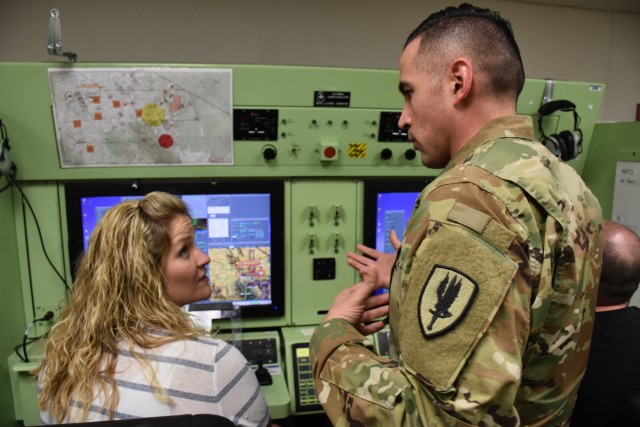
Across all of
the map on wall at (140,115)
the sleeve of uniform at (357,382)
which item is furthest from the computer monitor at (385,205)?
the sleeve of uniform at (357,382)

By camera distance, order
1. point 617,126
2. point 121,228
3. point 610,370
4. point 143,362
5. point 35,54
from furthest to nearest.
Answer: point 35,54
point 617,126
point 610,370
point 121,228
point 143,362

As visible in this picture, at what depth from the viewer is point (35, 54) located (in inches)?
97.7

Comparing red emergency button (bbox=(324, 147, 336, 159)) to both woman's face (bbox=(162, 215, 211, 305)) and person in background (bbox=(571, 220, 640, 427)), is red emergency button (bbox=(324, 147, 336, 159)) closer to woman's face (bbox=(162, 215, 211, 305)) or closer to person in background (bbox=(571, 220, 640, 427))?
woman's face (bbox=(162, 215, 211, 305))

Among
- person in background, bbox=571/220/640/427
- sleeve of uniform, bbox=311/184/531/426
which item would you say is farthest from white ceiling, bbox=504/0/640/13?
sleeve of uniform, bbox=311/184/531/426

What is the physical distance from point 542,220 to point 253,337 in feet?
4.52

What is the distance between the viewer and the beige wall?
97.6 inches

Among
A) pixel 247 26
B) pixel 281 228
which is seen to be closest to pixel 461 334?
pixel 281 228

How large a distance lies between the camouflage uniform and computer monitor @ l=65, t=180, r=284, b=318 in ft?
3.37

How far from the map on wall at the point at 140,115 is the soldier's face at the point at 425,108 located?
37.1 inches

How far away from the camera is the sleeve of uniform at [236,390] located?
1.11 meters

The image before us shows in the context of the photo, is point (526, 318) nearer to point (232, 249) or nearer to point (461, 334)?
point (461, 334)

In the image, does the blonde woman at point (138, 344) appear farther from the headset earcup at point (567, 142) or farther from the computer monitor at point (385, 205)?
the headset earcup at point (567, 142)

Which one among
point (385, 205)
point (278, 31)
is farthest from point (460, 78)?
point (278, 31)

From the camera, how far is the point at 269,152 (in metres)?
1.80
